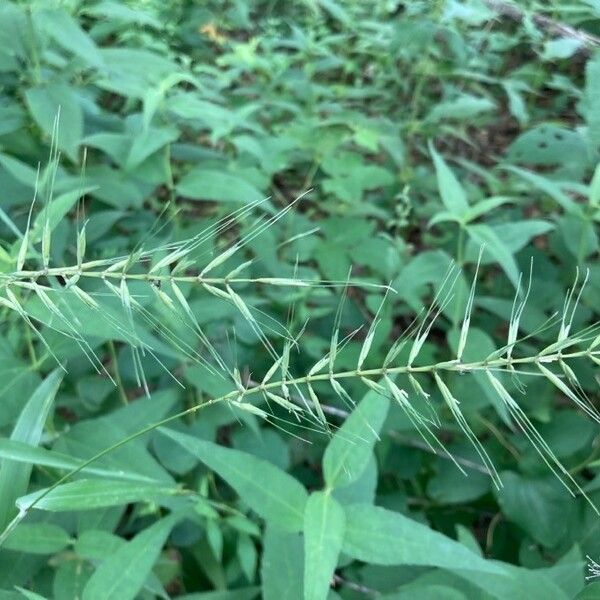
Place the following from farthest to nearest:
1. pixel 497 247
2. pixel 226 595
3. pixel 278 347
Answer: pixel 278 347, pixel 497 247, pixel 226 595

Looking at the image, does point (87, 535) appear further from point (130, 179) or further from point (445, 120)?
point (445, 120)

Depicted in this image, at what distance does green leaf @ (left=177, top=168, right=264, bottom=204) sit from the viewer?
131 centimetres

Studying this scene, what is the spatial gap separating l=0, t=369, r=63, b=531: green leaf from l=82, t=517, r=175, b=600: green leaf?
0.15 metres

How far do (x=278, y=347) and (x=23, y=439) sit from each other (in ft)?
2.35

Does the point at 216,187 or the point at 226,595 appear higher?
the point at 216,187

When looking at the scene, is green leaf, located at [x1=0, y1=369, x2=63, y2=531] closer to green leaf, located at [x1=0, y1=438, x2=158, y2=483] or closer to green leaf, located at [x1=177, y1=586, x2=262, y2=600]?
green leaf, located at [x1=0, y1=438, x2=158, y2=483]

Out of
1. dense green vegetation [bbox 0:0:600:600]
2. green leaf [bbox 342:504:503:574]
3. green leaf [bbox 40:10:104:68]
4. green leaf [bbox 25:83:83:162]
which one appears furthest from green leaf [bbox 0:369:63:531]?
green leaf [bbox 40:10:104:68]

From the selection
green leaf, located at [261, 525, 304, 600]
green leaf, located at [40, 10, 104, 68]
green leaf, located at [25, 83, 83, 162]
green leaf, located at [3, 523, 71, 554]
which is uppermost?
green leaf, located at [40, 10, 104, 68]

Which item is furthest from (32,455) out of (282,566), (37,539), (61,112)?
(61,112)

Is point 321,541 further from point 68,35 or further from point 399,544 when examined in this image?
point 68,35

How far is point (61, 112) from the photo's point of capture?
1330 millimetres

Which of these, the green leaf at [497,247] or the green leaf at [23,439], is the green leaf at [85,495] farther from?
the green leaf at [497,247]

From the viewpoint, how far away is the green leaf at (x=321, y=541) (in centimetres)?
70

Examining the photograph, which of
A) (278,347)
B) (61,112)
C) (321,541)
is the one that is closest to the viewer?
(321,541)
